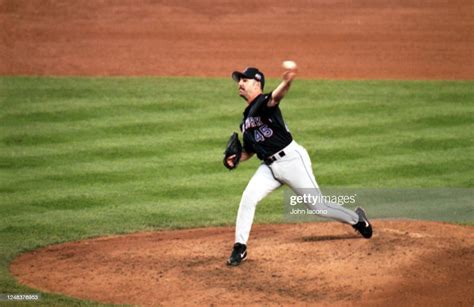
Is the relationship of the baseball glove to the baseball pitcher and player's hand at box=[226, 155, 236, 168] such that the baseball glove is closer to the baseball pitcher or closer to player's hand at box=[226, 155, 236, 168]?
player's hand at box=[226, 155, 236, 168]

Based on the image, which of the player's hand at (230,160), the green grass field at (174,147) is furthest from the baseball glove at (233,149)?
the green grass field at (174,147)

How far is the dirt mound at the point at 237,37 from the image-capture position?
18891 millimetres

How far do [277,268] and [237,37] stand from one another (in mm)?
11931

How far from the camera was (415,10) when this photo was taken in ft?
71.7

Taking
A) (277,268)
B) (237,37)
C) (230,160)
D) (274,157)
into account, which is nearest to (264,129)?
(274,157)

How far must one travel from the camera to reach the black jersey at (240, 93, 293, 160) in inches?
364

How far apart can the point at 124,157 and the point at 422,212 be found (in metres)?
4.44

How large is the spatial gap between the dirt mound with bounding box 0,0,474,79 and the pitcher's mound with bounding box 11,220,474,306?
863 cm

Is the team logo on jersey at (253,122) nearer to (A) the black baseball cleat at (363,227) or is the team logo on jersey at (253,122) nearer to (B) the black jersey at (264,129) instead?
(B) the black jersey at (264,129)

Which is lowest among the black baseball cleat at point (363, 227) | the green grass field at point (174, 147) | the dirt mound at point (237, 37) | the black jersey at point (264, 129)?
the green grass field at point (174, 147)

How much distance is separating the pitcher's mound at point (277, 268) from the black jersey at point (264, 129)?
104 centimetres

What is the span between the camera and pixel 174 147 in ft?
47.0

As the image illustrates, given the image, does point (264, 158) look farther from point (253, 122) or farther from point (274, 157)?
point (253, 122)

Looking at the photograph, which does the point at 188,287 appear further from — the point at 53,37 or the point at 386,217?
the point at 53,37
